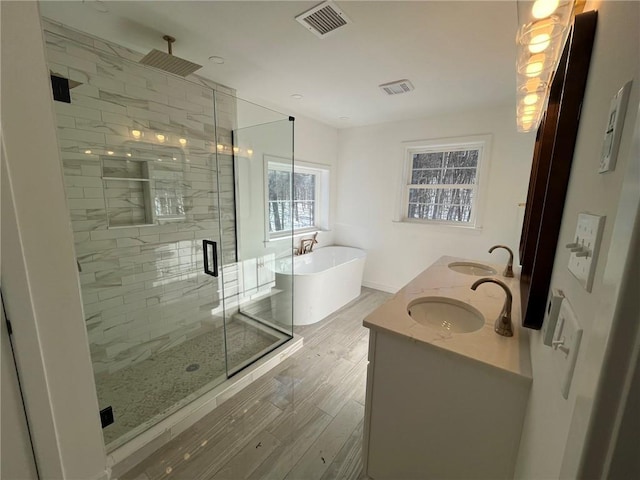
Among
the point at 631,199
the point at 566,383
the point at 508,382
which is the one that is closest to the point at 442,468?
the point at 508,382

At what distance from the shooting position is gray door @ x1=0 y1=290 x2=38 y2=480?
0.80 meters

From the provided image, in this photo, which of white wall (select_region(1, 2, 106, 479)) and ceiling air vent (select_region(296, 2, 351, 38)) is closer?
white wall (select_region(1, 2, 106, 479))

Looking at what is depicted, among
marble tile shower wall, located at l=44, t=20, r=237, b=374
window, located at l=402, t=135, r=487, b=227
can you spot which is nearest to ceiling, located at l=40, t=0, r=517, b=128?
marble tile shower wall, located at l=44, t=20, r=237, b=374

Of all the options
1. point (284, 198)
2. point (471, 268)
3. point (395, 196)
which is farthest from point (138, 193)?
point (395, 196)

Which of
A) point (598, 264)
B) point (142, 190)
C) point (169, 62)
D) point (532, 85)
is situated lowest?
point (598, 264)

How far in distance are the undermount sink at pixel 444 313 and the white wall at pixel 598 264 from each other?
676 millimetres

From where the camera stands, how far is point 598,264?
44 cm

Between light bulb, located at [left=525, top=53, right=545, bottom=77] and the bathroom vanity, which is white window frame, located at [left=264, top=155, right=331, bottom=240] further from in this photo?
light bulb, located at [left=525, top=53, right=545, bottom=77]

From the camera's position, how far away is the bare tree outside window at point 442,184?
137 inches

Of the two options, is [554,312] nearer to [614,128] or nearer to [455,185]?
[614,128]

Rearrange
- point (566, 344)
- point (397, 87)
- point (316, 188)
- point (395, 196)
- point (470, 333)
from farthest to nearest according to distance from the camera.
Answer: point (316, 188)
point (395, 196)
point (397, 87)
point (470, 333)
point (566, 344)

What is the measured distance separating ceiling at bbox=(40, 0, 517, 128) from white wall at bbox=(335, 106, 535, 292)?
1.62 feet

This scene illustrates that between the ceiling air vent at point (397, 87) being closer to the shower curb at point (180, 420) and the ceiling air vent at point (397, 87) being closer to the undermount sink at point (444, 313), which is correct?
the undermount sink at point (444, 313)

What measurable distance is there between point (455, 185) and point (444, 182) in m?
0.15
